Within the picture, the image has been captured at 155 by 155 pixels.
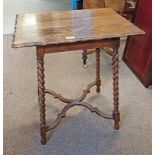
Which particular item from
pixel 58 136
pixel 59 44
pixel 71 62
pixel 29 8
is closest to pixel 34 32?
pixel 59 44

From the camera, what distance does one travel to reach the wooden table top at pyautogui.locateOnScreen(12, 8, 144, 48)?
1.62m

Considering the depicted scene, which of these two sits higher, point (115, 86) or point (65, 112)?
point (115, 86)

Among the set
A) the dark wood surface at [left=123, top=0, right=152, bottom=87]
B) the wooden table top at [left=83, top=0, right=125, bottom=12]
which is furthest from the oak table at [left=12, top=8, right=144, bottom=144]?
the wooden table top at [left=83, top=0, right=125, bottom=12]

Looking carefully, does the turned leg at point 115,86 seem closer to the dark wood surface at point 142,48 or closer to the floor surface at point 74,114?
the floor surface at point 74,114

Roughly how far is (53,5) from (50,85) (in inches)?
103

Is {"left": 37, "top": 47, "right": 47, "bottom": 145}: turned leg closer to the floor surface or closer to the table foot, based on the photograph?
the table foot

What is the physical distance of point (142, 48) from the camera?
109 inches

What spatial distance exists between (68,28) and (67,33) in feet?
0.30

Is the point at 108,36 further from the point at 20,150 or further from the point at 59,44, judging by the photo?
the point at 20,150

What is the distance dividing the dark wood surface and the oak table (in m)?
0.75

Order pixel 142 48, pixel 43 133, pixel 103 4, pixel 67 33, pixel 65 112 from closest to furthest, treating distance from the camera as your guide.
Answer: pixel 67 33 → pixel 43 133 → pixel 65 112 → pixel 142 48 → pixel 103 4

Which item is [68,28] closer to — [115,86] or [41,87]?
[41,87]

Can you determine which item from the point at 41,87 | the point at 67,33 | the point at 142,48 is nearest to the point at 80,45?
the point at 67,33

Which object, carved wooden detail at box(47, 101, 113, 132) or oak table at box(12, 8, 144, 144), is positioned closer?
oak table at box(12, 8, 144, 144)
